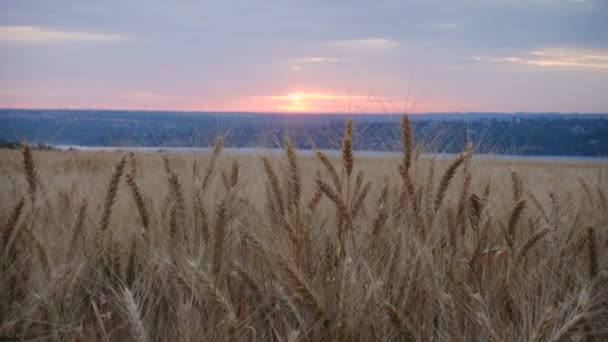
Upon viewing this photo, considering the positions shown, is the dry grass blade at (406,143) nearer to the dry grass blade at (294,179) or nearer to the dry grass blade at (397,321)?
the dry grass blade at (294,179)

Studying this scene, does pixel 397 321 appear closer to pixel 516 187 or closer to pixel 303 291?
pixel 303 291

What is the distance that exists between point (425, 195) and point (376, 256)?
0.53 meters

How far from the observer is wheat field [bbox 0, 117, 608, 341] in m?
1.79

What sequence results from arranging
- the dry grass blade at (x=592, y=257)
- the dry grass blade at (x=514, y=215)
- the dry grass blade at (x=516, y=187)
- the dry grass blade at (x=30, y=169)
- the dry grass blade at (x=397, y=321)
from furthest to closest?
the dry grass blade at (x=516, y=187), the dry grass blade at (x=30, y=169), the dry grass blade at (x=514, y=215), the dry grass blade at (x=592, y=257), the dry grass blade at (x=397, y=321)

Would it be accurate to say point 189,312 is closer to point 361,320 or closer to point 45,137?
point 361,320

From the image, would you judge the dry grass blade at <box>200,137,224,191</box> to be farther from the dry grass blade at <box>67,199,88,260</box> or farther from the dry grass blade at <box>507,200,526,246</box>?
the dry grass blade at <box>507,200,526,246</box>

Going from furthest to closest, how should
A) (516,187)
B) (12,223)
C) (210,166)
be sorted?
1. (210,166)
2. (516,187)
3. (12,223)

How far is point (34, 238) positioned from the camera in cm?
254

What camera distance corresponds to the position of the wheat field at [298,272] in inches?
70.3

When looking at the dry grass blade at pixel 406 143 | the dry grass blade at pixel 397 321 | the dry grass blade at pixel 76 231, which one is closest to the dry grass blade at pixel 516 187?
the dry grass blade at pixel 406 143

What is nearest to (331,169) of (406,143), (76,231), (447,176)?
(406,143)

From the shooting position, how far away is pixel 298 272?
1.76 meters

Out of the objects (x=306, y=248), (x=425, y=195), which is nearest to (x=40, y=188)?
(x=306, y=248)

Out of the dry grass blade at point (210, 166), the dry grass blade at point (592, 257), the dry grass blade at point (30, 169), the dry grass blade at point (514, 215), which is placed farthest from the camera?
the dry grass blade at point (210, 166)
